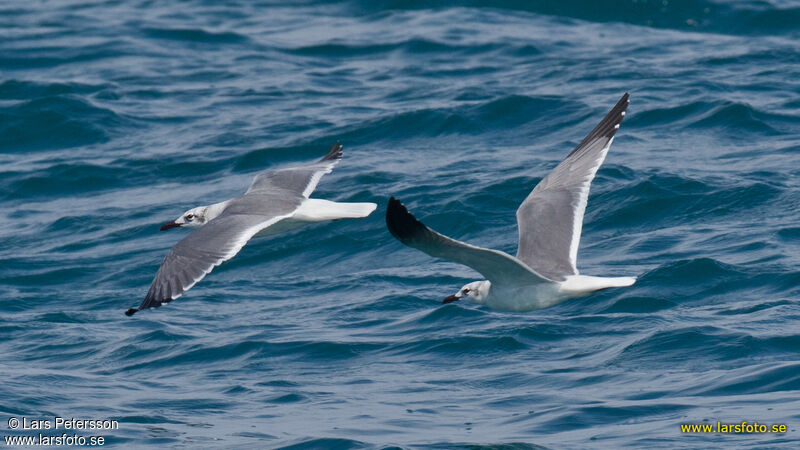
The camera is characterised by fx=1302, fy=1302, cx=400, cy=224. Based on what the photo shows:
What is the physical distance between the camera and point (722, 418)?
955cm

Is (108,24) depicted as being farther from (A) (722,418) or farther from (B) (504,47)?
(A) (722,418)

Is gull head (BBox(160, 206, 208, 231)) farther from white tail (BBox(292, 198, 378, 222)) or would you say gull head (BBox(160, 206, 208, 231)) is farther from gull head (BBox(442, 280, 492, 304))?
gull head (BBox(442, 280, 492, 304))

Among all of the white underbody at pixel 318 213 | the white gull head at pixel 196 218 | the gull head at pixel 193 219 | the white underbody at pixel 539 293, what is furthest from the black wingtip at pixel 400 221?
the gull head at pixel 193 219

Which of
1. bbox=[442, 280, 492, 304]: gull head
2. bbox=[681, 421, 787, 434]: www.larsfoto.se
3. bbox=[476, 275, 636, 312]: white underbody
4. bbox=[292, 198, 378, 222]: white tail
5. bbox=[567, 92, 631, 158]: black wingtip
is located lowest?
bbox=[681, 421, 787, 434]: www.larsfoto.se

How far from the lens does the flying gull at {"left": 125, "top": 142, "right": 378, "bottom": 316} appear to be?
9.52 meters

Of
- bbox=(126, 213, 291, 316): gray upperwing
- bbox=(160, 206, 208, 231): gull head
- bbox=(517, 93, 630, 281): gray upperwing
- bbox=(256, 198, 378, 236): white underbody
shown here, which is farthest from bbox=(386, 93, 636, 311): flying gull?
bbox=(160, 206, 208, 231): gull head

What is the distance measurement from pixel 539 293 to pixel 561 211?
3.83 ft

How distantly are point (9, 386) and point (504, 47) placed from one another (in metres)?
11.8

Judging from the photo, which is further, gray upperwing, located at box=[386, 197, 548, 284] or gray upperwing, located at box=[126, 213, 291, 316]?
gray upperwing, located at box=[126, 213, 291, 316]

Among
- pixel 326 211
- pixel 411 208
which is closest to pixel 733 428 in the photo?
pixel 326 211

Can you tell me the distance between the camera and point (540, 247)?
10.2 metres

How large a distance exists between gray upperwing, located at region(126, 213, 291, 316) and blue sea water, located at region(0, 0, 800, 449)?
1.40 m

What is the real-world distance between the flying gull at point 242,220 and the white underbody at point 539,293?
1.51m

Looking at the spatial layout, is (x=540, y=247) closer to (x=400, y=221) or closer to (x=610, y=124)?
(x=610, y=124)
